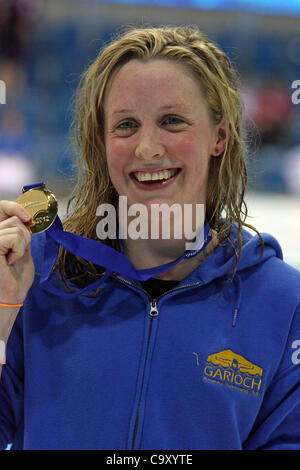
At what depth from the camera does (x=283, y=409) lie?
1.05 meters

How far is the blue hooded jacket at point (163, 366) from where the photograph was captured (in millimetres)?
1036

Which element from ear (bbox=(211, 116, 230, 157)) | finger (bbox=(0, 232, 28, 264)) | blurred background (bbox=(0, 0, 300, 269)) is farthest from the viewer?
blurred background (bbox=(0, 0, 300, 269))

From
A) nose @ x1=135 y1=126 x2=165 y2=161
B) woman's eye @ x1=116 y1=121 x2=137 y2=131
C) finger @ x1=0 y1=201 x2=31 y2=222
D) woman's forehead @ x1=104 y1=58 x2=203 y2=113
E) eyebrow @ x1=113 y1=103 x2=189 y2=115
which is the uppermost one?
woman's forehead @ x1=104 y1=58 x2=203 y2=113

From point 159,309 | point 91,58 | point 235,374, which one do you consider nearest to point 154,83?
point 159,309

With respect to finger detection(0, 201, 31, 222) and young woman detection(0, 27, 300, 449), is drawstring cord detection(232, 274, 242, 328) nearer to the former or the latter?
young woman detection(0, 27, 300, 449)

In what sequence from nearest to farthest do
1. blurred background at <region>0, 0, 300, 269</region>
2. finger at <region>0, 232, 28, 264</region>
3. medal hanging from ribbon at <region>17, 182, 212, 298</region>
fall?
finger at <region>0, 232, 28, 264</region> < medal hanging from ribbon at <region>17, 182, 212, 298</region> < blurred background at <region>0, 0, 300, 269</region>

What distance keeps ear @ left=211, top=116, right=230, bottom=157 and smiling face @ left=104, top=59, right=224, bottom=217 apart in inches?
2.3

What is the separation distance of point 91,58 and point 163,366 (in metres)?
4.49

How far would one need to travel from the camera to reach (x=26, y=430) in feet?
3.58

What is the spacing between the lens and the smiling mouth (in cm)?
110

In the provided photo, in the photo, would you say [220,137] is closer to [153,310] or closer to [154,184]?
[154,184]

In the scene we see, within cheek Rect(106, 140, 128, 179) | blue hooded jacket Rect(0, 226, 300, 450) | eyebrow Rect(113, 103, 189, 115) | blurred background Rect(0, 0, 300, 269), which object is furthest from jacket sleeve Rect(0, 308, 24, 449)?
blurred background Rect(0, 0, 300, 269)

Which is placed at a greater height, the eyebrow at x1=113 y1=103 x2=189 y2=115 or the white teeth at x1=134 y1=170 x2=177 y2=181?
the eyebrow at x1=113 y1=103 x2=189 y2=115
